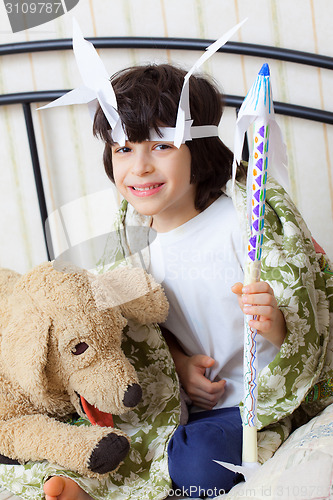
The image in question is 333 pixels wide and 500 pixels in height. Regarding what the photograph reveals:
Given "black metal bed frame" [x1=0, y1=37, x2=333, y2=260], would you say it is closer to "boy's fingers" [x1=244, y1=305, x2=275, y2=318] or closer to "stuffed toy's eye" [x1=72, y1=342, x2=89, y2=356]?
"stuffed toy's eye" [x1=72, y1=342, x2=89, y2=356]

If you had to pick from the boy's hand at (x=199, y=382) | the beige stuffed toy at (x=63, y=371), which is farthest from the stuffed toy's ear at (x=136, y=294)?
the boy's hand at (x=199, y=382)

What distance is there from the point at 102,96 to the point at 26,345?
37 cm

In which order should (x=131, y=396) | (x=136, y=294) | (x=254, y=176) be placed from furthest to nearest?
(x=136, y=294) → (x=131, y=396) → (x=254, y=176)

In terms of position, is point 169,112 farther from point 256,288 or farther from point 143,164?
point 256,288

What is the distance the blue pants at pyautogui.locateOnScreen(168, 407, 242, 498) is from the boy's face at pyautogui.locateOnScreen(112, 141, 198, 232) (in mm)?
349

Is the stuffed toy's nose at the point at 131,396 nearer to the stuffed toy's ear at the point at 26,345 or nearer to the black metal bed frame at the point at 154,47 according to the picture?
the stuffed toy's ear at the point at 26,345

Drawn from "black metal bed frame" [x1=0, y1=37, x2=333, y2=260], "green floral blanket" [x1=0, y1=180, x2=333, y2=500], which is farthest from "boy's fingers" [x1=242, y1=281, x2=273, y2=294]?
"black metal bed frame" [x1=0, y1=37, x2=333, y2=260]

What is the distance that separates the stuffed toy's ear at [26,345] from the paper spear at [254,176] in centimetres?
28

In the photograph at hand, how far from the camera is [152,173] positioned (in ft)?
3.05

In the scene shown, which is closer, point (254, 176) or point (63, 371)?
point (254, 176)

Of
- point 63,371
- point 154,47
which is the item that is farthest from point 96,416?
point 154,47

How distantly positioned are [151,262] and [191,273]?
7cm

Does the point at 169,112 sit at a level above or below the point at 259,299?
above

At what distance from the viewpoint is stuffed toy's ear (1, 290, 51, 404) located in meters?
0.85
